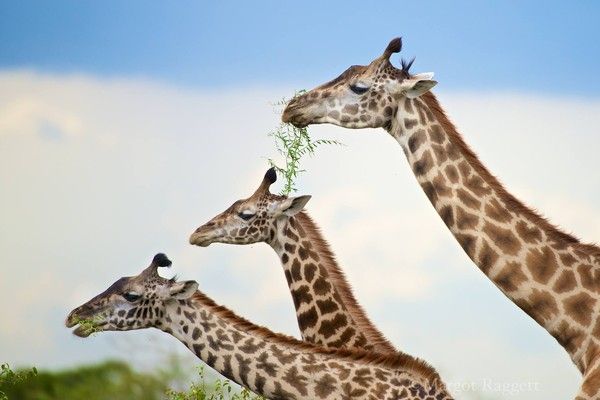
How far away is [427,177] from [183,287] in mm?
2899

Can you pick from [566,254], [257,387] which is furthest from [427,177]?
[257,387]

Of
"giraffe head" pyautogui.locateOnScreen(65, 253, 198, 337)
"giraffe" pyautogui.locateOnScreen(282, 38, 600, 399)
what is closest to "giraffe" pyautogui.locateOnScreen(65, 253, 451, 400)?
"giraffe head" pyautogui.locateOnScreen(65, 253, 198, 337)

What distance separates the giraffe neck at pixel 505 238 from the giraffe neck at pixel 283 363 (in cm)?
119

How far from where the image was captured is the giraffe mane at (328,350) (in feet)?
42.6

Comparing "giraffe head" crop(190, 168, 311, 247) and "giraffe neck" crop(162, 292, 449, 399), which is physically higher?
"giraffe head" crop(190, 168, 311, 247)

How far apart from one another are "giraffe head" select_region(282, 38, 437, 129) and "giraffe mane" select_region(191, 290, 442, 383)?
210 cm

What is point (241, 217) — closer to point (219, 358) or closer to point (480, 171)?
point (219, 358)

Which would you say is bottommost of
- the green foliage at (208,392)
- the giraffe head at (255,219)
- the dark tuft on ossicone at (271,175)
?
the green foliage at (208,392)

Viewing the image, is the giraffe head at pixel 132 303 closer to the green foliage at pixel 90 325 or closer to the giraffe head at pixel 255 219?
the green foliage at pixel 90 325

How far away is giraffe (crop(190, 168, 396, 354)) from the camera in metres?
15.3

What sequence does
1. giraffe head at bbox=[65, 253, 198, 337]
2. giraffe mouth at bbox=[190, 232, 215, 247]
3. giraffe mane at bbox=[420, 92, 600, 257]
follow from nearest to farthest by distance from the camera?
giraffe mane at bbox=[420, 92, 600, 257]
giraffe head at bbox=[65, 253, 198, 337]
giraffe mouth at bbox=[190, 232, 215, 247]

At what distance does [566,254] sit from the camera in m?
12.7

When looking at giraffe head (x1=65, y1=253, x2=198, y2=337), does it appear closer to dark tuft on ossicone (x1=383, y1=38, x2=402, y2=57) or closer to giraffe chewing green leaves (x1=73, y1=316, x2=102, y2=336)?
giraffe chewing green leaves (x1=73, y1=316, x2=102, y2=336)

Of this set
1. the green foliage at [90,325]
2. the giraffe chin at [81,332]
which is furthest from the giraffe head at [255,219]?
the giraffe chin at [81,332]
